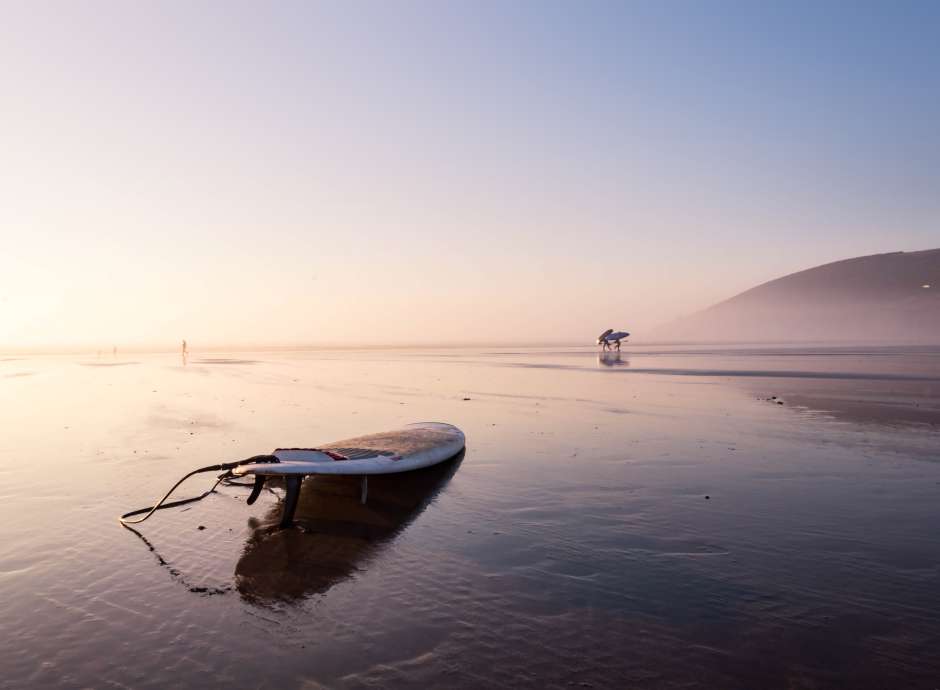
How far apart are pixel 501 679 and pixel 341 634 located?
4.96ft

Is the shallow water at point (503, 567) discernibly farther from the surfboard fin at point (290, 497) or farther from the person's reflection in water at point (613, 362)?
the person's reflection in water at point (613, 362)

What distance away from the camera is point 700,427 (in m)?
14.4

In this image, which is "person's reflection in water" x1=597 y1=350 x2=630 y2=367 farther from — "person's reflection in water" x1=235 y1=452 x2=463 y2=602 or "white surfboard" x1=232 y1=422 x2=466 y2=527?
"person's reflection in water" x1=235 y1=452 x2=463 y2=602

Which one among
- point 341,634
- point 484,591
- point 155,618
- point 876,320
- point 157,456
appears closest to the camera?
point 341,634

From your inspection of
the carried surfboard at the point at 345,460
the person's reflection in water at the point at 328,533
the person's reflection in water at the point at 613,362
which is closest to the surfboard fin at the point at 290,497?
the carried surfboard at the point at 345,460

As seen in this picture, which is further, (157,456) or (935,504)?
(157,456)

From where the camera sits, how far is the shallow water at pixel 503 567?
13.8 feet

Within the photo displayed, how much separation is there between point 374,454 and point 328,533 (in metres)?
1.87

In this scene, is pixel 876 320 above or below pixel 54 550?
above

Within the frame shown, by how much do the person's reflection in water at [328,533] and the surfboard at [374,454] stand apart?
18.7 inches

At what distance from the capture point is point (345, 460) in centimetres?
812

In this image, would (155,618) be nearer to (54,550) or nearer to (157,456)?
(54,550)

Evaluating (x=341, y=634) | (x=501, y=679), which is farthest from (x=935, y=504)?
(x=341, y=634)

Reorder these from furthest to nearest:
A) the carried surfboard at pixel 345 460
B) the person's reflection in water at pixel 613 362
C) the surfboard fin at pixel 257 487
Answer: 1. the person's reflection in water at pixel 613 362
2. the surfboard fin at pixel 257 487
3. the carried surfboard at pixel 345 460
